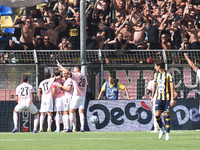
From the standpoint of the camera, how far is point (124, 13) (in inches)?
789

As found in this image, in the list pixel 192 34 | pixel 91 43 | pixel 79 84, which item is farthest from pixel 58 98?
pixel 192 34

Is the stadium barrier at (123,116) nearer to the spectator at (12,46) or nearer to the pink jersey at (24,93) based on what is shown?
the pink jersey at (24,93)

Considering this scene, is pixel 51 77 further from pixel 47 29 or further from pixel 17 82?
pixel 47 29

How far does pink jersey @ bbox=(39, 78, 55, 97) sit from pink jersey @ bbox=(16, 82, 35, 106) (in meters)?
0.34

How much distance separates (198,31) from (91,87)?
18.6 ft

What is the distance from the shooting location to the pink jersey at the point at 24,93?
14.9 metres

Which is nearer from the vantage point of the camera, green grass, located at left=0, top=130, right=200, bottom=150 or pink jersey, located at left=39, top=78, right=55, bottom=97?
green grass, located at left=0, top=130, right=200, bottom=150

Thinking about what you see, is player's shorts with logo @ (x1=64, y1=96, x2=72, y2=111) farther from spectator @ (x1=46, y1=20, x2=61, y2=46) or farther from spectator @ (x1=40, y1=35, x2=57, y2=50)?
spectator @ (x1=46, y1=20, x2=61, y2=46)

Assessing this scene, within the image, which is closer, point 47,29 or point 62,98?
point 62,98

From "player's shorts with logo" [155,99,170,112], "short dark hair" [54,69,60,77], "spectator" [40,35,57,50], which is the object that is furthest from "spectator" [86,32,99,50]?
"player's shorts with logo" [155,99,170,112]

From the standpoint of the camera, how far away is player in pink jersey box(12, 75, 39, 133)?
14.9m

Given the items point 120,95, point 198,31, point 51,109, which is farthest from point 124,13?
point 51,109

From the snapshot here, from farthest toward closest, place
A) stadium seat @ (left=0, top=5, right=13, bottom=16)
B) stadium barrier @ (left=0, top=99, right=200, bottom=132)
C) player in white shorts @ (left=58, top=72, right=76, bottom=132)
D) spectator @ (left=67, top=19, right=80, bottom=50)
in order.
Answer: stadium seat @ (left=0, top=5, right=13, bottom=16)
spectator @ (left=67, top=19, right=80, bottom=50)
stadium barrier @ (left=0, top=99, right=200, bottom=132)
player in white shorts @ (left=58, top=72, right=76, bottom=132)

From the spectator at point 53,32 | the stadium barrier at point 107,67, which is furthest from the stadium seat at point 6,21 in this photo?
the stadium barrier at point 107,67
